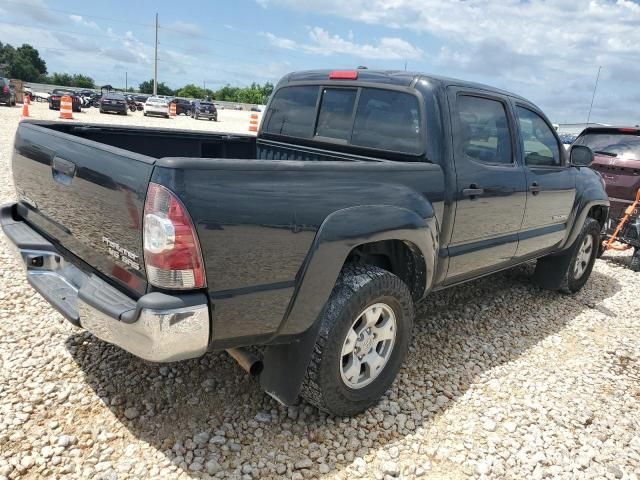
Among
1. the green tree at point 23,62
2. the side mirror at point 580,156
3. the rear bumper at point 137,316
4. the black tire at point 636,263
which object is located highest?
the green tree at point 23,62

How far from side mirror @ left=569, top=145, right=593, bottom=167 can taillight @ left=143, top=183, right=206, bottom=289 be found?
12.4ft

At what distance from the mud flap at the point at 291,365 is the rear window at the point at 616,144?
20.4ft

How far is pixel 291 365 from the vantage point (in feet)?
8.24

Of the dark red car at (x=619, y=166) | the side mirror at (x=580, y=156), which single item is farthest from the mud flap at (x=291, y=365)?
the dark red car at (x=619, y=166)

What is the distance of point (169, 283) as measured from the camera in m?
2.02

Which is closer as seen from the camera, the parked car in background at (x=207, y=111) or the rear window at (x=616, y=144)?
the rear window at (x=616, y=144)

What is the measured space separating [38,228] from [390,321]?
2140 millimetres

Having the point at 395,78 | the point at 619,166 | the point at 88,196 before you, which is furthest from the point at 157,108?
the point at 88,196

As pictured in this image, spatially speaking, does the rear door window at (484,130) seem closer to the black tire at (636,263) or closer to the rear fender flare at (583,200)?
the rear fender flare at (583,200)

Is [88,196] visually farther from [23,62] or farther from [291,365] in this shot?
[23,62]

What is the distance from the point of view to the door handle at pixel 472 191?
10.8ft

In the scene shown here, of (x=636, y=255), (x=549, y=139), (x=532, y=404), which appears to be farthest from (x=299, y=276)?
(x=636, y=255)

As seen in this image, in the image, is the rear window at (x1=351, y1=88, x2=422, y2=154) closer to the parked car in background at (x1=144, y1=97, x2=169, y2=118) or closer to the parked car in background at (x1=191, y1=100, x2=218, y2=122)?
the parked car in background at (x1=144, y1=97, x2=169, y2=118)

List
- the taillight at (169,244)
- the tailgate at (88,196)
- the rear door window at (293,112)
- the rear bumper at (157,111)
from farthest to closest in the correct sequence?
the rear bumper at (157,111) < the rear door window at (293,112) < the tailgate at (88,196) < the taillight at (169,244)
